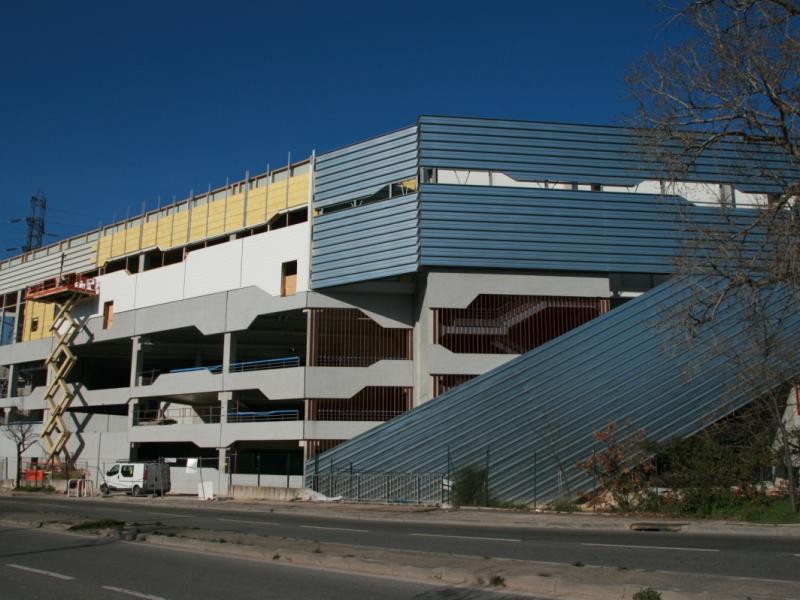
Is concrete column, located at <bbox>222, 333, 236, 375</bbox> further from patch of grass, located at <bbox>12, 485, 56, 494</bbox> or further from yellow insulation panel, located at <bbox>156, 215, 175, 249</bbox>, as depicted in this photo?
patch of grass, located at <bbox>12, 485, 56, 494</bbox>

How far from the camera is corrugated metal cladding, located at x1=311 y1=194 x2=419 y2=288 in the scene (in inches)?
1344

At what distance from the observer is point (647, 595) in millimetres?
8508

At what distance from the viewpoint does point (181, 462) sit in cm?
4453

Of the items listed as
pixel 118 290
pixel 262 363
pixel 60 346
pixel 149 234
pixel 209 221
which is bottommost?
pixel 262 363

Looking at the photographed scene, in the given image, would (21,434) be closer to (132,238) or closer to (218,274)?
(132,238)

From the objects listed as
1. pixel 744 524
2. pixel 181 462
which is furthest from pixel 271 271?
pixel 744 524

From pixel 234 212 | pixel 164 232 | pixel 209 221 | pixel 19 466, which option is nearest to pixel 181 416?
pixel 164 232

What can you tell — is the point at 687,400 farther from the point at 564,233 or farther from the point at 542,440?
the point at 564,233

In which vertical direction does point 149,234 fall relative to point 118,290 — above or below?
above

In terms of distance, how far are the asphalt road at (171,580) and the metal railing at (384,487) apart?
1582 centimetres

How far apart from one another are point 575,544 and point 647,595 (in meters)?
6.75

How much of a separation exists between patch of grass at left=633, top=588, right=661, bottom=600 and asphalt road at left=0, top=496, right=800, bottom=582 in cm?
249

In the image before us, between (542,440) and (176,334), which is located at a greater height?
(176,334)

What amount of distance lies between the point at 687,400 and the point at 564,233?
9521 millimetres
